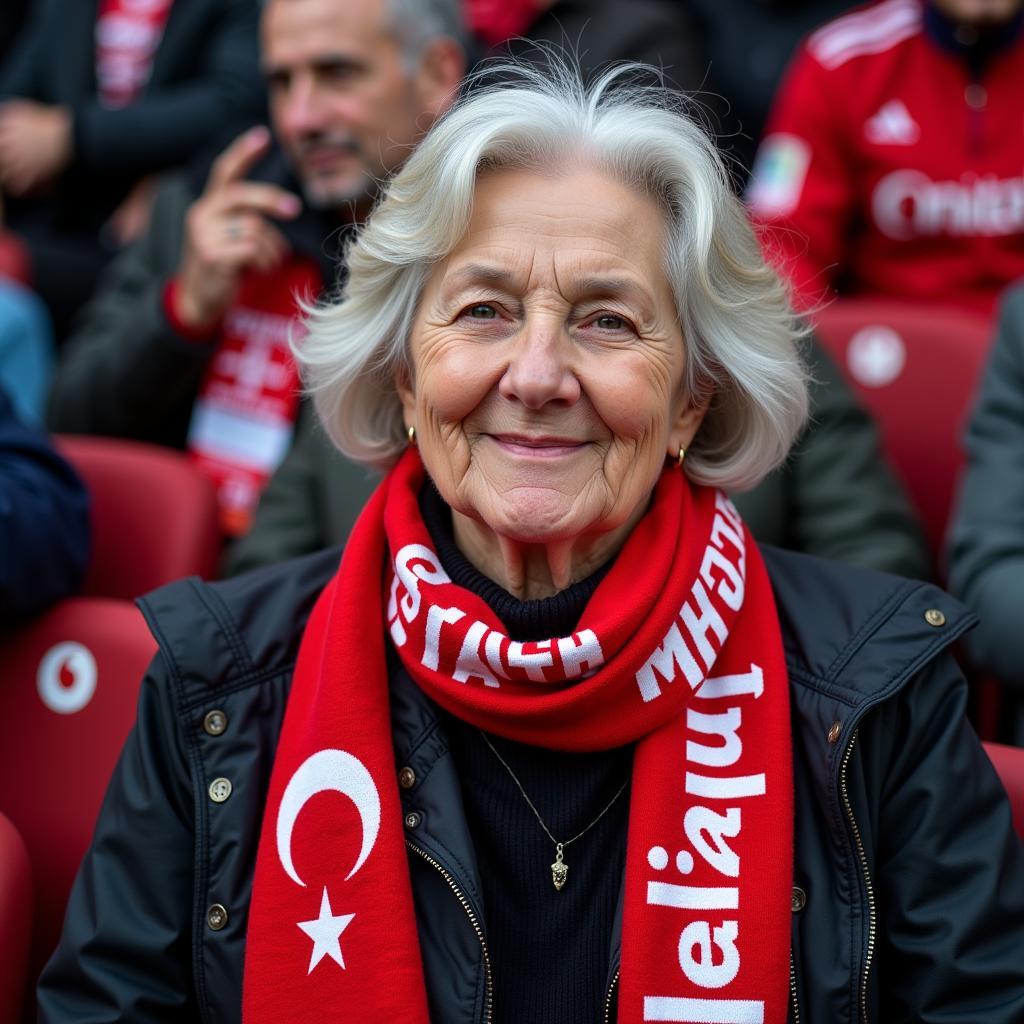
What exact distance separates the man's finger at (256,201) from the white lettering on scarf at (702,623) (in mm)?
1711

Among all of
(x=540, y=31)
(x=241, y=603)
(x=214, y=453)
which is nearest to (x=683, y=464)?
(x=241, y=603)

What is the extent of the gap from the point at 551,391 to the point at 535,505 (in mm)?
143

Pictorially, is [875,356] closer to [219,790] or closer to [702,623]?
[702,623]

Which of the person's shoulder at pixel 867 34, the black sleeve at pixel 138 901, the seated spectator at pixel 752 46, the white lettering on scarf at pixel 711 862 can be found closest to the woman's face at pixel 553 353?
the white lettering on scarf at pixel 711 862

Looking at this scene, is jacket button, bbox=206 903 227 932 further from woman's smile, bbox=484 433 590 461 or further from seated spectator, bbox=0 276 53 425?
seated spectator, bbox=0 276 53 425

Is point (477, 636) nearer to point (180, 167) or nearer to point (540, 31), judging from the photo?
point (540, 31)

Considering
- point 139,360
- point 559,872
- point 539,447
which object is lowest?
point 559,872

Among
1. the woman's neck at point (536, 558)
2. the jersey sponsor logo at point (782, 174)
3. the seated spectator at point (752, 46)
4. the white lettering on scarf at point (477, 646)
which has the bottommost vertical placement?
the white lettering on scarf at point (477, 646)

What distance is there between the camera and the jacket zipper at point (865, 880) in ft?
5.63

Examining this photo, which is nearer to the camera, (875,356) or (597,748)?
(597,748)

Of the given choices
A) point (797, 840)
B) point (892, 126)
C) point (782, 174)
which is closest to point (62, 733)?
point (797, 840)

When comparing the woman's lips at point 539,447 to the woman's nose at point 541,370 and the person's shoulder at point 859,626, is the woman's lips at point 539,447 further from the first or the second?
the person's shoulder at point 859,626

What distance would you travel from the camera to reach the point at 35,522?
7.41ft

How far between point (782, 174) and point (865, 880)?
94.2 inches
